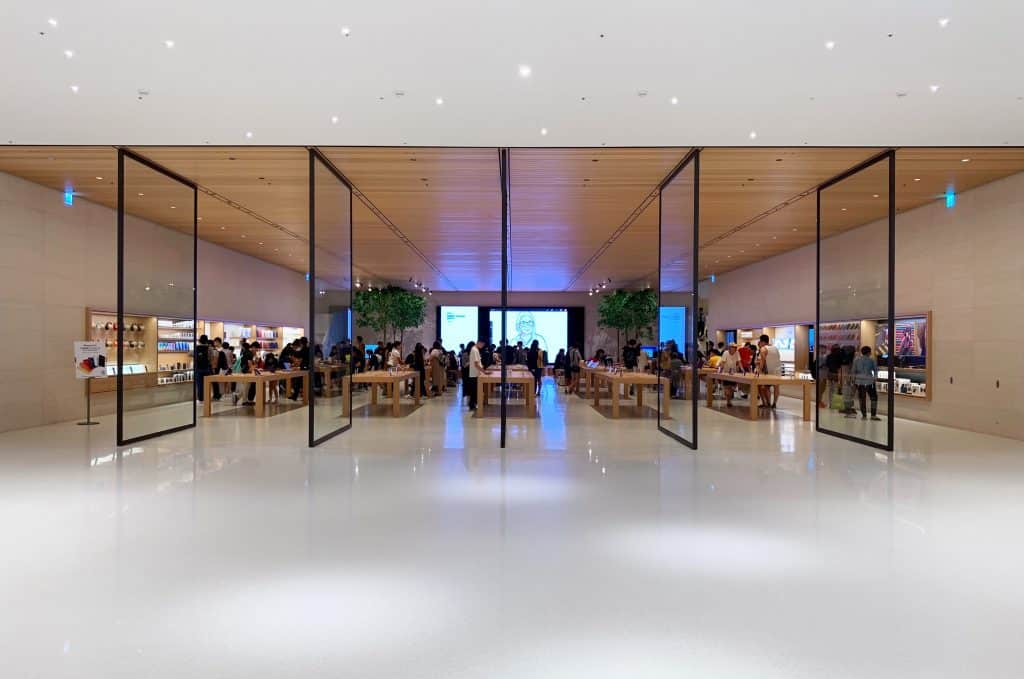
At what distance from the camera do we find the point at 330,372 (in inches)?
362

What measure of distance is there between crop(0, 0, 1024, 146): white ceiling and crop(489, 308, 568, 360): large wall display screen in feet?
68.8

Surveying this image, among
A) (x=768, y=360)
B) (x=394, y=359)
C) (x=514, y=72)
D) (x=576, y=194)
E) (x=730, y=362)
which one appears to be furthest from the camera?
(x=394, y=359)

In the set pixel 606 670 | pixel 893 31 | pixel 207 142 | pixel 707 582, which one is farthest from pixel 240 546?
pixel 893 31

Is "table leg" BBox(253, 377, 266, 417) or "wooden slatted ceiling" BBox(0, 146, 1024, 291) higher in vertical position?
"wooden slatted ceiling" BBox(0, 146, 1024, 291)

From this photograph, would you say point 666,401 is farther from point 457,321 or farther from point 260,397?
point 457,321

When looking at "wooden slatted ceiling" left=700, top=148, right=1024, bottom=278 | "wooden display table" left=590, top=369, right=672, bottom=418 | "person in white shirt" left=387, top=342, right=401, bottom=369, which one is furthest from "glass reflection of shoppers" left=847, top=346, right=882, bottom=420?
"person in white shirt" left=387, top=342, right=401, bottom=369

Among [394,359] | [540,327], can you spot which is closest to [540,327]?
[540,327]

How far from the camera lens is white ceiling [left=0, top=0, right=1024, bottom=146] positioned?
4.75m

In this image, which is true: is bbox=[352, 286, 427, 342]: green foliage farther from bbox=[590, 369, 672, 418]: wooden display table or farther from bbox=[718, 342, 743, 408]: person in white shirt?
bbox=[718, 342, 743, 408]: person in white shirt

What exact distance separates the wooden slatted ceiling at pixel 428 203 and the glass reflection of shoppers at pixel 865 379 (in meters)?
5.78

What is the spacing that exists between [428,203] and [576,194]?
272cm

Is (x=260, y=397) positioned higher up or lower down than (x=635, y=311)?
lower down

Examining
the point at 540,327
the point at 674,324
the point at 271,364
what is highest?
the point at 540,327

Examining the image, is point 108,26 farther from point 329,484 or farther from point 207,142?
point 329,484
